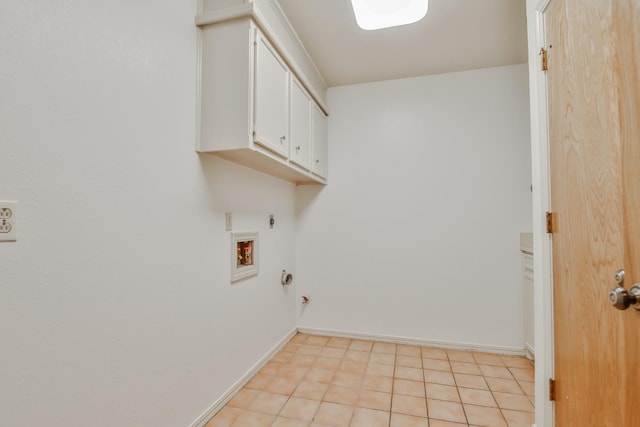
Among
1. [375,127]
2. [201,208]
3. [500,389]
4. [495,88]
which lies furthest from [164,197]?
[495,88]

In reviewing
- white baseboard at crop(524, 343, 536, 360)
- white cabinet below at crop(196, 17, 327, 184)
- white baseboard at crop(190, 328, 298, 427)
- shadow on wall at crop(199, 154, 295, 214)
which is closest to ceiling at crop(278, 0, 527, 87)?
white cabinet below at crop(196, 17, 327, 184)

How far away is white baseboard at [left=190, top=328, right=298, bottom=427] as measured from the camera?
1.73 m

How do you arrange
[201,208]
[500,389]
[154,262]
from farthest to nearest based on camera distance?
[500,389] → [201,208] → [154,262]

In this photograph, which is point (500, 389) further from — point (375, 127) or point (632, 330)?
point (375, 127)

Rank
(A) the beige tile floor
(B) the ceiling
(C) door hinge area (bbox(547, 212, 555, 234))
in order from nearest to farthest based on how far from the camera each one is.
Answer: (C) door hinge area (bbox(547, 212, 555, 234)) → (A) the beige tile floor → (B) the ceiling

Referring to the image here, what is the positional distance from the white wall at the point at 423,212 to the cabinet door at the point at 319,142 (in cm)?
12

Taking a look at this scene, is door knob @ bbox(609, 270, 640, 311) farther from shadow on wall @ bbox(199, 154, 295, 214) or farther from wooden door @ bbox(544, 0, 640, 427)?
shadow on wall @ bbox(199, 154, 295, 214)

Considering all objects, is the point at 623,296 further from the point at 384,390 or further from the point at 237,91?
the point at 237,91

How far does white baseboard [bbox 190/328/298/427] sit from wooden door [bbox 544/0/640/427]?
69.8 inches

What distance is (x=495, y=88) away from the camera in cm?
278

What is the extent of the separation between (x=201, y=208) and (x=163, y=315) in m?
0.60

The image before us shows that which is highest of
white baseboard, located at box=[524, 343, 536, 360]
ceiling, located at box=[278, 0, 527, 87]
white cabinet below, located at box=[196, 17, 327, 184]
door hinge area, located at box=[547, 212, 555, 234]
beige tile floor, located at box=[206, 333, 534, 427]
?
ceiling, located at box=[278, 0, 527, 87]

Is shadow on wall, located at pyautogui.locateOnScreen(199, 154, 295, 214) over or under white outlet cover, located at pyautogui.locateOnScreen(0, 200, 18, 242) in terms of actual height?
over

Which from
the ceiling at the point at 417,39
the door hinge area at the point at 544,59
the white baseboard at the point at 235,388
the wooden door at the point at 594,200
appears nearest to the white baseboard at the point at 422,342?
the white baseboard at the point at 235,388
